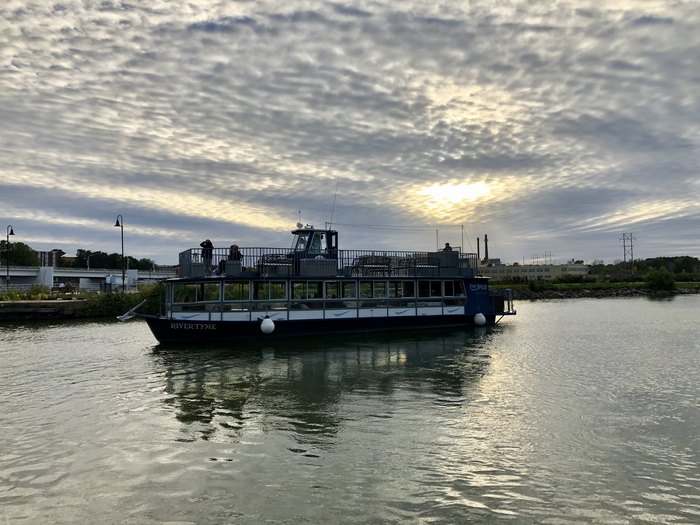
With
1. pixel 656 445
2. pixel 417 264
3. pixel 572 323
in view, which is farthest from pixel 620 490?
pixel 572 323

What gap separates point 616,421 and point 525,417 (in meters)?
2.16

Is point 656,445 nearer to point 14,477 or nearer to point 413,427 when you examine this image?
point 413,427

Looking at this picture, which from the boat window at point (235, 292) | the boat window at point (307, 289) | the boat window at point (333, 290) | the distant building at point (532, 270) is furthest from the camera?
the distant building at point (532, 270)

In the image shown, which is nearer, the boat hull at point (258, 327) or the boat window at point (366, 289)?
the boat hull at point (258, 327)

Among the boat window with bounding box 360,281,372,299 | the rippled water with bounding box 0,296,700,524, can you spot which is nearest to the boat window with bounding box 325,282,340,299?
the boat window with bounding box 360,281,372,299

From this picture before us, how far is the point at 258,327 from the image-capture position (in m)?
26.9

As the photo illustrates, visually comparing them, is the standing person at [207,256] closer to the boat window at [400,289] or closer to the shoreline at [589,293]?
the boat window at [400,289]

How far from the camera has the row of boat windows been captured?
2756cm

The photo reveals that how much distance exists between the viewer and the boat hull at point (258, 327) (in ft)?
84.2

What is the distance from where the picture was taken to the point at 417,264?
33656 mm

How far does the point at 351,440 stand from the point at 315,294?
755 inches

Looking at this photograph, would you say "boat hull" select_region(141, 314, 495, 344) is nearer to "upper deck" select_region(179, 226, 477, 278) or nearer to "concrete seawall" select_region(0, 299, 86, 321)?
"upper deck" select_region(179, 226, 477, 278)

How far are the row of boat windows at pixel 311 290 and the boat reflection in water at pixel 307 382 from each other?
347cm

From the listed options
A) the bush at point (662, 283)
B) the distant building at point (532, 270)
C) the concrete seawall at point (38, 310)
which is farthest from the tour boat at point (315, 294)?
the distant building at point (532, 270)
